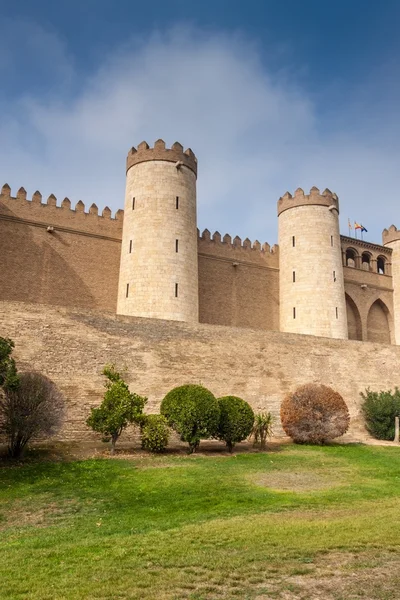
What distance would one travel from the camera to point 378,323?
33.2 m

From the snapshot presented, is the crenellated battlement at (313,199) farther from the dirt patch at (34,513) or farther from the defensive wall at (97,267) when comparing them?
the dirt patch at (34,513)

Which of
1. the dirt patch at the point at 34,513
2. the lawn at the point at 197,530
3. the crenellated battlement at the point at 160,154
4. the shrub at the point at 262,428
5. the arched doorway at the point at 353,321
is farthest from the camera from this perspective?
the arched doorway at the point at 353,321

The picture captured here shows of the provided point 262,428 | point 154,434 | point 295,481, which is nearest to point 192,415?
point 154,434

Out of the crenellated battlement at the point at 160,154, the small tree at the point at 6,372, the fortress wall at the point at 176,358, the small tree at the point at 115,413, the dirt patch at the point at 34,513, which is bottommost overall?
the dirt patch at the point at 34,513

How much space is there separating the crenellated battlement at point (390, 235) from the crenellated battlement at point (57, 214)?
18.5 m

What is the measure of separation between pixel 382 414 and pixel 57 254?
1451 centimetres

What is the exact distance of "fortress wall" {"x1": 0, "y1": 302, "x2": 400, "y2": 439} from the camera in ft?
47.4

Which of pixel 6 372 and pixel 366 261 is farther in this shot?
pixel 366 261

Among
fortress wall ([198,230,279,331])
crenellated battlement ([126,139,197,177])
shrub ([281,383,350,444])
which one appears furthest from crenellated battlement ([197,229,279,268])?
shrub ([281,383,350,444])

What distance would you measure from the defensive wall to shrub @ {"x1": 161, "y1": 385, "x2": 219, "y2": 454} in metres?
7.93

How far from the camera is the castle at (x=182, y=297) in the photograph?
15.4 m

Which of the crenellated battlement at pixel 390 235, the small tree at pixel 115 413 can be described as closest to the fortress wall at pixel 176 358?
the small tree at pixel 115 413

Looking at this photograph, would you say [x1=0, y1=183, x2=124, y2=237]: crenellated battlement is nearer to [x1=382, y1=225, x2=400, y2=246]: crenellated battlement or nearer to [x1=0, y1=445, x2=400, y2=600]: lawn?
[x1=0, y1=445, x2=400, y2=600]: lawn

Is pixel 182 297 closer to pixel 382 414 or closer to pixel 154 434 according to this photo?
pixel 382 414
